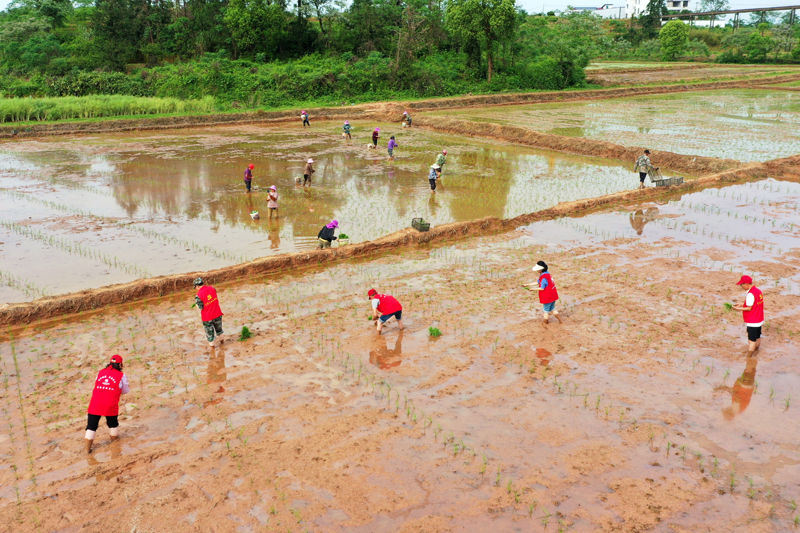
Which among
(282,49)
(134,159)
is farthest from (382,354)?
(282,49)

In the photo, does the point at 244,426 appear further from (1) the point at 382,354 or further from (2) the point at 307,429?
(1) the point at 382,354

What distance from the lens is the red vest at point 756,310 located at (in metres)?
9.12

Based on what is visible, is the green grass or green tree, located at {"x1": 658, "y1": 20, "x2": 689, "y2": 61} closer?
the green grass

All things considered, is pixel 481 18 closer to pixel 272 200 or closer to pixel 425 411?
pixel 272 200

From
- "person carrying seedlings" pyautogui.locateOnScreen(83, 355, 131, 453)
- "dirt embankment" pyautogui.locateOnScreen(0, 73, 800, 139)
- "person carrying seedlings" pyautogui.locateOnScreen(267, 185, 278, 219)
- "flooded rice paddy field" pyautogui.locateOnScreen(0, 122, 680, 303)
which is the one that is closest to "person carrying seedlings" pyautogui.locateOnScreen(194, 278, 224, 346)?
"person carrying seedlings" pyautogui.locateOnScreen(83, 355, 131, 453)

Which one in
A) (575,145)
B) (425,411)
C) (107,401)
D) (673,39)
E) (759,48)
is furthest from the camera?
(673,39)

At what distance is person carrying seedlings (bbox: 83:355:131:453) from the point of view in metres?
7.07

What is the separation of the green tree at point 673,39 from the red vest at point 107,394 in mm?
79365

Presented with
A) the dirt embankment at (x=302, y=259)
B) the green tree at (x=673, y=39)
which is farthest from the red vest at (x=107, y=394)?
the green tree at (x=673, y=39)

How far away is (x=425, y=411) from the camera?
7953mm

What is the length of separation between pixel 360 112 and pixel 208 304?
107 ft

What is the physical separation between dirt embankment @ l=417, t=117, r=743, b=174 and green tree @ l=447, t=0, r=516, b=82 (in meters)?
12.0

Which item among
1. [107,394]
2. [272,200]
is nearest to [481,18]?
[272,200]

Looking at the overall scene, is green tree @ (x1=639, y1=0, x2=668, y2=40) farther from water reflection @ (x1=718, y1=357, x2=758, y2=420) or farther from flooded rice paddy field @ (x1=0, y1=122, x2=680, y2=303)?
water reflection @ (x1=718, y1=357, x2=758, y2=420)
